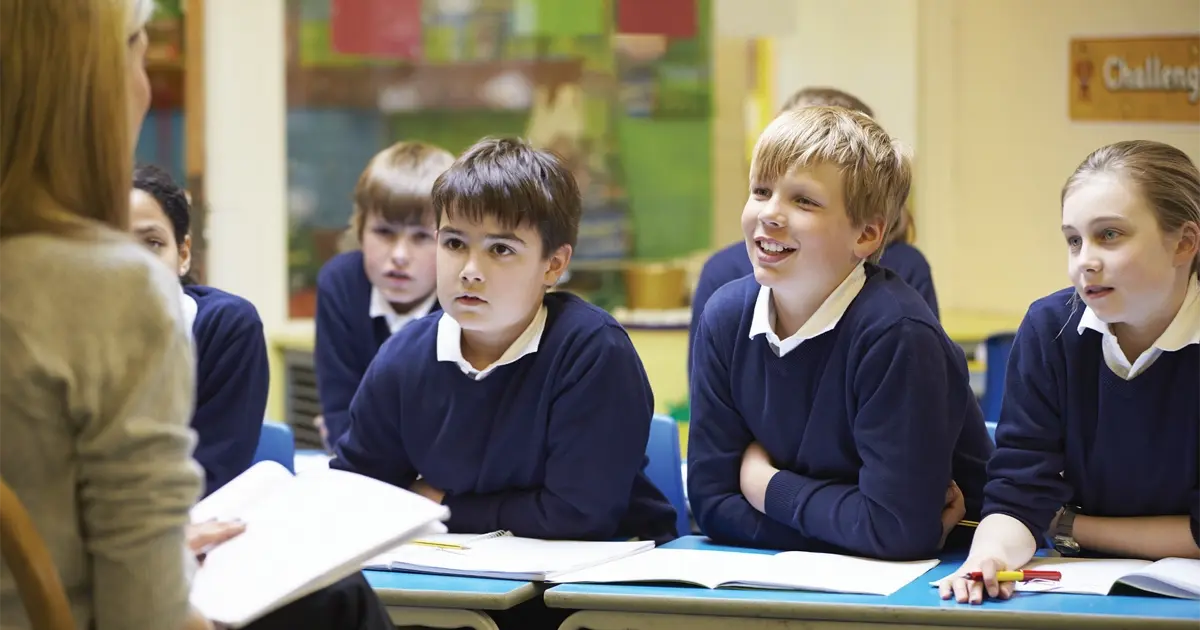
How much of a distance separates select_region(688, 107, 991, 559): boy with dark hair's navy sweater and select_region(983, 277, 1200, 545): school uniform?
9 cm

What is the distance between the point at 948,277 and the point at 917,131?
0.52 meters

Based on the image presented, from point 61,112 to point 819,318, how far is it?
46.7 inches

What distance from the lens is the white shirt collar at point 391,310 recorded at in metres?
3.13

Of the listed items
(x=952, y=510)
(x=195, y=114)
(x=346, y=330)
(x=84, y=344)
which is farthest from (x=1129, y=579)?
(x=195, y=114)

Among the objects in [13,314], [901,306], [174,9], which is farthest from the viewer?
[174,9]

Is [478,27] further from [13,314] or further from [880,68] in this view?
[13,314]

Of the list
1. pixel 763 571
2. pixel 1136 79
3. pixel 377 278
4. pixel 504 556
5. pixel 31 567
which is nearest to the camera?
pixel 31 567

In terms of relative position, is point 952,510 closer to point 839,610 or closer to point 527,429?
point 839,610

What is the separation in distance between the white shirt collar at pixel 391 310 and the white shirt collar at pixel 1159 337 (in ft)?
5.16

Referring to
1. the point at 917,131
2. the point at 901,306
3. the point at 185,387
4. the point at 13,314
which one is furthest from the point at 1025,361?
the point at 917,131

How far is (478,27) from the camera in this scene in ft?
15.9

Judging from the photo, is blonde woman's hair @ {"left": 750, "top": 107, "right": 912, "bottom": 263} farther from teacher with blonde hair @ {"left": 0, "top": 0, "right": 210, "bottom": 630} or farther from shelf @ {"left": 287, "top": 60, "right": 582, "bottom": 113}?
shelf @ {"left": 287, "top": 60, "right": 582, "bottom": 113}

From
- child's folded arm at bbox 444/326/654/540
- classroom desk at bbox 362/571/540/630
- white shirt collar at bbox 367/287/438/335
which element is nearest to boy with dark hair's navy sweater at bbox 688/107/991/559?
child's folded arm at bbox 444/326/654/540

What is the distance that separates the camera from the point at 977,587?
1759 millimetres
